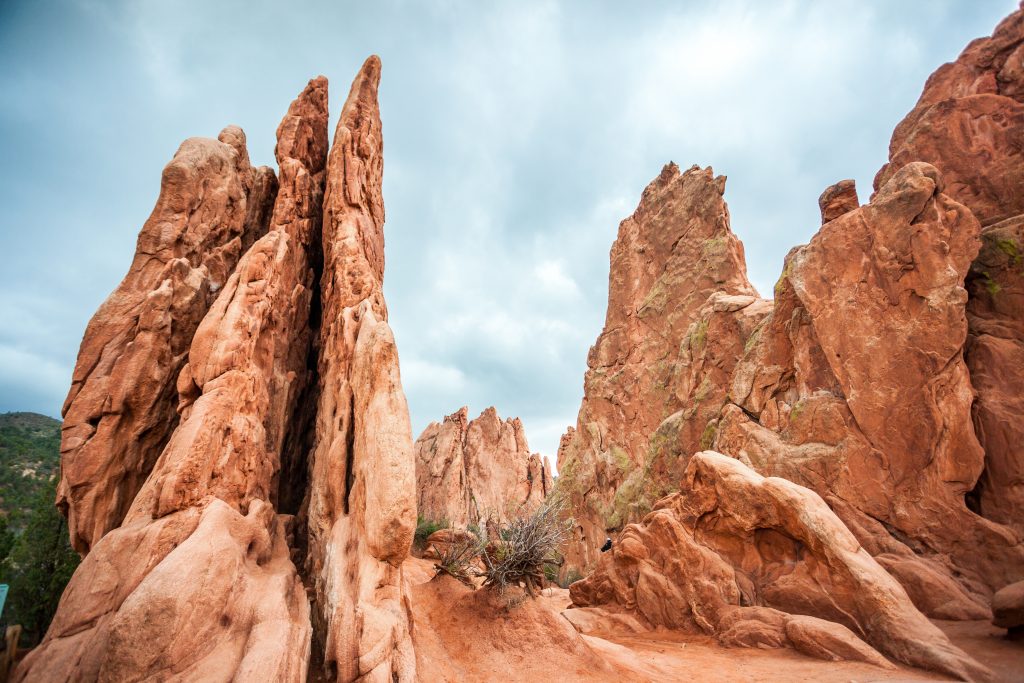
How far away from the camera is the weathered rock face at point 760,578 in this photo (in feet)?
29.1

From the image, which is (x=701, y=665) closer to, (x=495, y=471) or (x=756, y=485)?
(x=756, y=485)

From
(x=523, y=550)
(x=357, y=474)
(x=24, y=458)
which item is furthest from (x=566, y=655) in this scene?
(x=24, y=458)

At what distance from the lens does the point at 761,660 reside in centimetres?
907

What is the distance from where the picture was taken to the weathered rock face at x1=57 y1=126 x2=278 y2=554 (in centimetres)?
1040

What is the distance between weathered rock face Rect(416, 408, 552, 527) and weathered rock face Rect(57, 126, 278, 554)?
34245 millimetres

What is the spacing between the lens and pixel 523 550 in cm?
947

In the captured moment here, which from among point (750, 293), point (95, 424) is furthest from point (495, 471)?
point (95, 424)

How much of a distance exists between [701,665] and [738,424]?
10.7 m

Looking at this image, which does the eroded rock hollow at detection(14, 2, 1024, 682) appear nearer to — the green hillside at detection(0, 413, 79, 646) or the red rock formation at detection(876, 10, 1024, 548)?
the red rock formation at detection(876, 10, 1024, 548)

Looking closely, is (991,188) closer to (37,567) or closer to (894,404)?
(894,404)

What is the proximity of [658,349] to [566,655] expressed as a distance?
24.6m

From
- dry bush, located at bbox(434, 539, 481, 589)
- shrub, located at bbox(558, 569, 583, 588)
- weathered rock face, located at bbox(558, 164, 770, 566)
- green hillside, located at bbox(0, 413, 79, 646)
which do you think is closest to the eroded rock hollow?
dry bush, located at bbox(434, 539, 481, 589)

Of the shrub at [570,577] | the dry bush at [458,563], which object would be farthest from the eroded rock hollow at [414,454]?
the shrub at [570,577]

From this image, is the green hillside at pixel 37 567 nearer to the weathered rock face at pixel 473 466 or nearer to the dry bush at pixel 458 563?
the dry bush at pixel 458 563
